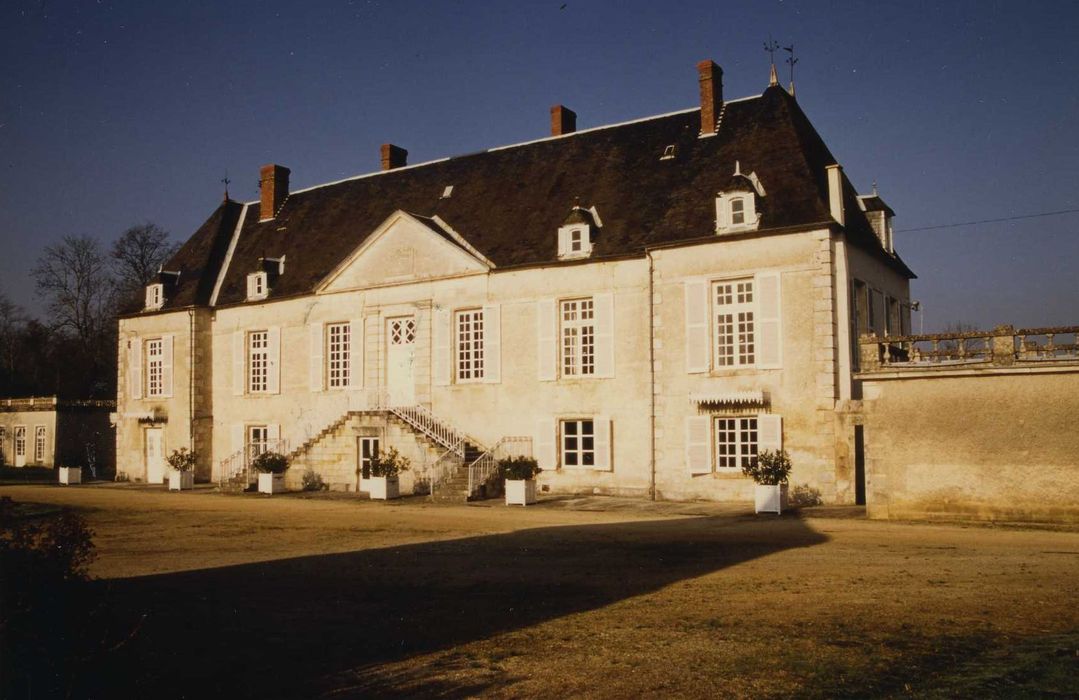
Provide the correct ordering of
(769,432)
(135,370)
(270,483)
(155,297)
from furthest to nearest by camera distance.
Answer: (135,370) < (155,297) < (270,483) < (769,432)

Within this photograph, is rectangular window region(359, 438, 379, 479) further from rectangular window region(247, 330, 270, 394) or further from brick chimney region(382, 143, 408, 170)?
brick chimney region(382, 143, 408, 170)

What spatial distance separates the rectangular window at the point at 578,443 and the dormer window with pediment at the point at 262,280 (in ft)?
37.6

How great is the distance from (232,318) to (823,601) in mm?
24732

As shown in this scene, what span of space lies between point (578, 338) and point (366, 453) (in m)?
6.88

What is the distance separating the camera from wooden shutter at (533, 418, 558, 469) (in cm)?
2288

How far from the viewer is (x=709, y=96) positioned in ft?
79.9

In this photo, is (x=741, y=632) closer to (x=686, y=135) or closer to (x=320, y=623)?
(x=320, y=623)

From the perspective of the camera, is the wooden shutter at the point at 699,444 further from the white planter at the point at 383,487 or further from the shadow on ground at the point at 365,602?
the white planter at the point at 383,487

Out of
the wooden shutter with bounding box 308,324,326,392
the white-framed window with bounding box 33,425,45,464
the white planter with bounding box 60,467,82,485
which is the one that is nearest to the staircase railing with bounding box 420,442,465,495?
the wooden shutter with bounding box 308,324,326,392

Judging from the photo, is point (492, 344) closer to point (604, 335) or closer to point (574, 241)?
point (604, 335)

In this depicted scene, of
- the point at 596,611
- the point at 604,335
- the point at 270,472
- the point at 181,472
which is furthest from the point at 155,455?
the point at 596,611

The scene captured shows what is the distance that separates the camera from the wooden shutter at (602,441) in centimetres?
2211

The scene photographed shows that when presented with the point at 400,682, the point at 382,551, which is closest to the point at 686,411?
the point at 382,551

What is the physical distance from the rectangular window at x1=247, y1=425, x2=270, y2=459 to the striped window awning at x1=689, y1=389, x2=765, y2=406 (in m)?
13.8
